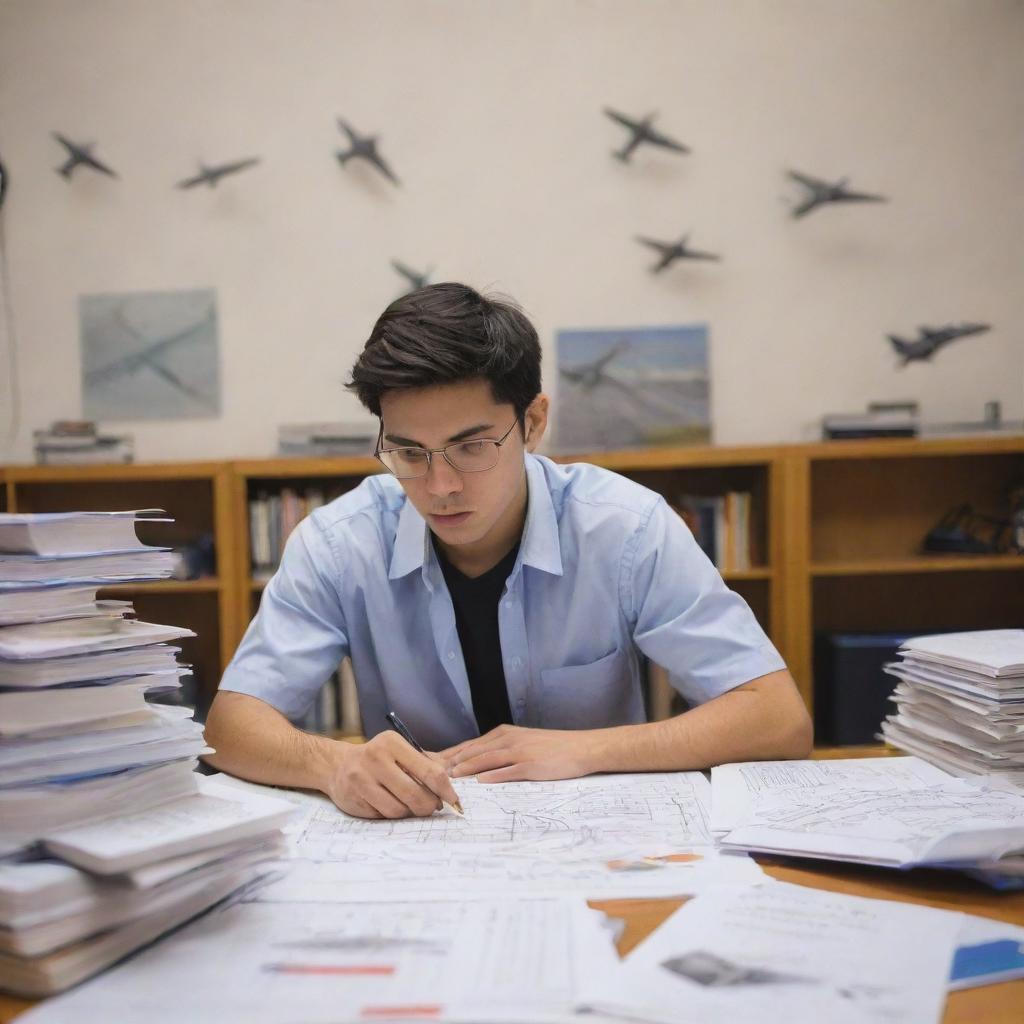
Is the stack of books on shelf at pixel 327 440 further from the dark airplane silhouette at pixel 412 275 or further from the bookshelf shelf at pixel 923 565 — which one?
the bookshelf shelf at pixel 923 565

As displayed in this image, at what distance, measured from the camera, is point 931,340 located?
10.1ft

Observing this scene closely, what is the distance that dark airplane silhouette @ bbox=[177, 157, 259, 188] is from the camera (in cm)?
314

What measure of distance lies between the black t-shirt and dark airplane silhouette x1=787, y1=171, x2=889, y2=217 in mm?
2092

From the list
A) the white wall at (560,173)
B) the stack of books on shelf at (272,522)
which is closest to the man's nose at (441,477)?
the stack of books on shelf at (272,522)

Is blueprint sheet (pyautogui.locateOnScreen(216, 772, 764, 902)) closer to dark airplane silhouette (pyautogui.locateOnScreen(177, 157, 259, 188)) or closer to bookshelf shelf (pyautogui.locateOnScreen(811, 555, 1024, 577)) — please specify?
bookshelf shelf (pyautogui.locateOnScreen(811, 555, 1024, 577))

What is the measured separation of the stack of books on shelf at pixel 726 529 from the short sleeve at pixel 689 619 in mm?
1320

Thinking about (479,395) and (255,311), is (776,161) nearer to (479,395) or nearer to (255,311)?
(255,311)

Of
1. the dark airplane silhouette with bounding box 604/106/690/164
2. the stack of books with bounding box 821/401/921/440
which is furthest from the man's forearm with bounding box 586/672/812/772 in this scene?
the dark airplane silhouette with bounding box 604/106/690/164

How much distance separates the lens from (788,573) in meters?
2.74

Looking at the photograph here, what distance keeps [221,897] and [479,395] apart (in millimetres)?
802

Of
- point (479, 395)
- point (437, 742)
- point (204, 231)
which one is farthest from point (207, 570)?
point (479, 395)

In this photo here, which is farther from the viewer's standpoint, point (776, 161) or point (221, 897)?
point (776, 161)

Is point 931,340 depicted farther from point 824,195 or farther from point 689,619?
point 689,619

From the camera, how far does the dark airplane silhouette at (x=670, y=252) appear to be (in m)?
3.07
